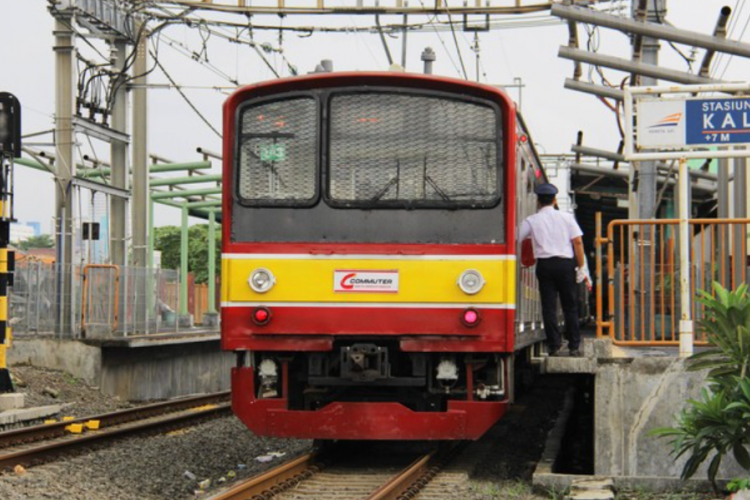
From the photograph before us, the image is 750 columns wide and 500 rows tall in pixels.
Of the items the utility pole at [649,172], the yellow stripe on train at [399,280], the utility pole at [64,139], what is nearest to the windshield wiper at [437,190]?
the yellow stripe on train at [399,280]

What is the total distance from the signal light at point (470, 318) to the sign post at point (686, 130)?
1.58 meters

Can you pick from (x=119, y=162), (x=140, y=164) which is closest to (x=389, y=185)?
(x=119, y=162)

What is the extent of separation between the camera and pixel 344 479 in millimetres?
9773

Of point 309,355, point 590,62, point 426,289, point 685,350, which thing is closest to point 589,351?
point 685,350

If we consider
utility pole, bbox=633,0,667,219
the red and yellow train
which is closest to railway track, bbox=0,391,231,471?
the red and yellow train

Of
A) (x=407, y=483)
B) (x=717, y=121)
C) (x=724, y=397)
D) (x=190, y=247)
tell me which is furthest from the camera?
(x=190, y=247)

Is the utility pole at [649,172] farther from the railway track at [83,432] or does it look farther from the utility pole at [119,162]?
the utility pole at [119,162]

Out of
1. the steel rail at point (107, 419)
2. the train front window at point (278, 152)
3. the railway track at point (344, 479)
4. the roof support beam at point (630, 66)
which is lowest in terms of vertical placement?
the steel rail at point (107, 419)

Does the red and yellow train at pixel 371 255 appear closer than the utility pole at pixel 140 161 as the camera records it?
Yes

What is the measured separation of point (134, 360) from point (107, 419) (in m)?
5.42

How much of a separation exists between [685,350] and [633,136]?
5.77 feet

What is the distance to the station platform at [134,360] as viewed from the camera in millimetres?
18797

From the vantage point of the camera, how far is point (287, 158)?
10188 millimetres

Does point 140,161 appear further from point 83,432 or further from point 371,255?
point 371,255
